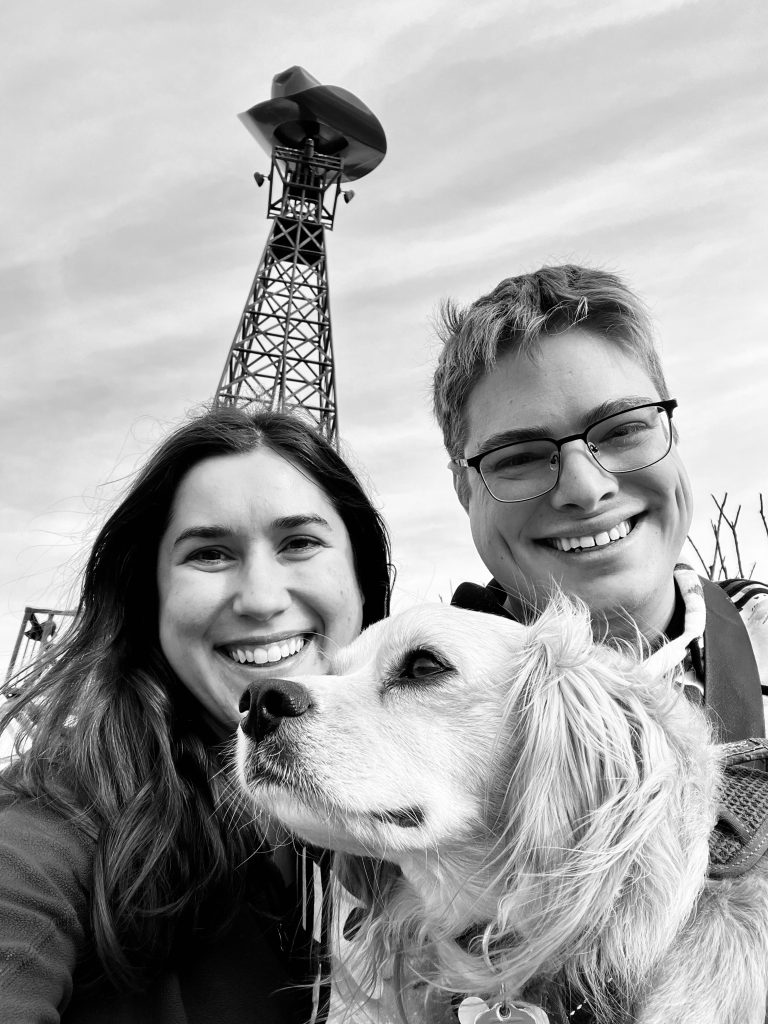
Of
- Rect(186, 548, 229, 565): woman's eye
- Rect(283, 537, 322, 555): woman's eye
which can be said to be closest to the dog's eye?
Rect(283, 537, 322, 555): woman's eye

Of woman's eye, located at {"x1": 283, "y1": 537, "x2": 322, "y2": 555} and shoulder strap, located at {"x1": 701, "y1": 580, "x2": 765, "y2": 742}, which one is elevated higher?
woman's eye, located at {"x1": 283, "y1": 537, "x2": 322, "y2": 555}

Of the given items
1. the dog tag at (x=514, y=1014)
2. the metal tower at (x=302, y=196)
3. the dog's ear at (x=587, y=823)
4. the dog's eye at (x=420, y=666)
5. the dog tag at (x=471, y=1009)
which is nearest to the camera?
the dog's ear at (x=587, y=823)

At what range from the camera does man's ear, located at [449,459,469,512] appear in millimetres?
3035

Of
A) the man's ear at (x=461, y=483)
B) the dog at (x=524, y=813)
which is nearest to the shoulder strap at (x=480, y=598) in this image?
the man's ear at (x=461, y=483)

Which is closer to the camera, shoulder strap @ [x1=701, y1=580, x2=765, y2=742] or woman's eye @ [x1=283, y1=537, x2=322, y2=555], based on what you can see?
shoulder strap @ [x1=701, y1=580, x2=765, y2=742]

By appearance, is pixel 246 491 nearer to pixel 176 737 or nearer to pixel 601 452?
pixel 176 737

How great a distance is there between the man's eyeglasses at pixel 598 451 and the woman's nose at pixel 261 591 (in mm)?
794

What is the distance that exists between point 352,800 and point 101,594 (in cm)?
134

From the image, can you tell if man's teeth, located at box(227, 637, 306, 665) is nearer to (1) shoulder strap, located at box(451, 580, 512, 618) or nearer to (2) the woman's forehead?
(2) the woman's forehead

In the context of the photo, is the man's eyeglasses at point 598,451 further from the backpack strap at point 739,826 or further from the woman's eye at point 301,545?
the backpack strap at point 739,826

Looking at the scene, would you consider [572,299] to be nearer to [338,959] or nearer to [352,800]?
[352,800]

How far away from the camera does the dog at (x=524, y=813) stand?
1.65 metres

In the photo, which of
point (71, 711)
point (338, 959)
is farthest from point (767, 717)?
point (71, 711)

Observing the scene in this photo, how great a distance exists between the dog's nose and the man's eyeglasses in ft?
3.54
